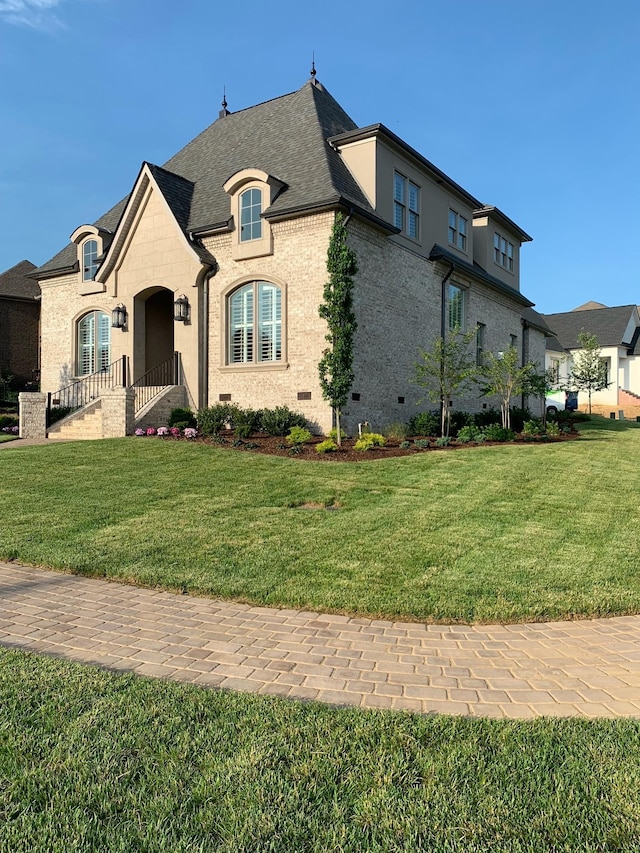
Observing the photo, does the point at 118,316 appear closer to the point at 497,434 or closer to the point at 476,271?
the point at 497,434

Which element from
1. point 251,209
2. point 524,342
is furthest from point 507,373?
point 524,342

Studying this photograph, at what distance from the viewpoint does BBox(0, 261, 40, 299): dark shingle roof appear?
31969 mm

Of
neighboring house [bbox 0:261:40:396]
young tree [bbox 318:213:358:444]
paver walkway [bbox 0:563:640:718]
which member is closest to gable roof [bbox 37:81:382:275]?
young tree [bbox 318:213:358:444]

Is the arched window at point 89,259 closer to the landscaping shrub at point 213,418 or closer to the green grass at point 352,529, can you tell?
the landscaping shrub at point 213,418

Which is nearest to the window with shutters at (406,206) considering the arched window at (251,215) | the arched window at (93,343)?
the arched window at (251,215)

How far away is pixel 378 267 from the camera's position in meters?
18.2

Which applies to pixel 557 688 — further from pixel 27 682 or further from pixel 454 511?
pixel 454 511

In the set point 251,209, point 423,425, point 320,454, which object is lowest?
point 320,454

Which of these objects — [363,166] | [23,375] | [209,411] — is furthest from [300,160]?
[23,375]

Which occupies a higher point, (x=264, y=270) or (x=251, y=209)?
(x=251, y=209)

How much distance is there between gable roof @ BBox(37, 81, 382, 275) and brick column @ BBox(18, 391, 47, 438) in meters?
7.33

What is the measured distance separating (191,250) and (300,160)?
4533 millimetres

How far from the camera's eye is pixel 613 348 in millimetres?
51062

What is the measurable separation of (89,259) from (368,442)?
49.6ft
